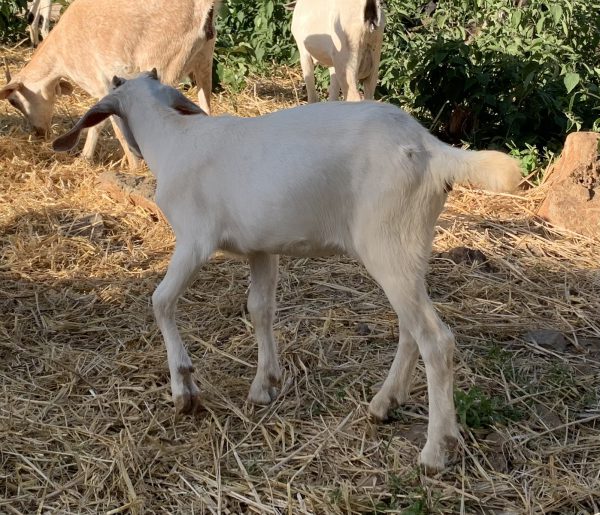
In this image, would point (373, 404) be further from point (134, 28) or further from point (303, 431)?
point (134, 28)

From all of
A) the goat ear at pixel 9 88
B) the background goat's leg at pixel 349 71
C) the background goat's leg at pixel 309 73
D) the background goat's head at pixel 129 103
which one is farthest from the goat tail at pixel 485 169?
the background goat's leg at pixel 309 73

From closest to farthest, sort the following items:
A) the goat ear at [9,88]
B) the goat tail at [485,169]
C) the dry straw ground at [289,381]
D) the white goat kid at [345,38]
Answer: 1. the goat tail at [485,169]
2. the dry straw ground at [289,381]
3. the goat ear at [9,88]
4. the white goat kid at [345,38]

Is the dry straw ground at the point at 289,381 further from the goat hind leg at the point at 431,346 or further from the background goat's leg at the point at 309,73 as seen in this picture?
the background goat's leg at the point at 309,73

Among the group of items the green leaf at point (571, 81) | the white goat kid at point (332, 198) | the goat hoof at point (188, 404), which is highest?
the white goat kid at point (332, 198)

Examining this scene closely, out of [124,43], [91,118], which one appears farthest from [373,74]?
[91,118]

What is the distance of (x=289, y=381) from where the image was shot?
400 centimetres

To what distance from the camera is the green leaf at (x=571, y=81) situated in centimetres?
677

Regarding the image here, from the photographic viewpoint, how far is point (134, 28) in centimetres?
724

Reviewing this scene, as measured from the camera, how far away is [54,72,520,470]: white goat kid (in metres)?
3.15

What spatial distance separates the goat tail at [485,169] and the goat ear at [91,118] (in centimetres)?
156

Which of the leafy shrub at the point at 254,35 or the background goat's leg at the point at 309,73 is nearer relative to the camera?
the background goat's leg at the point at 309,73

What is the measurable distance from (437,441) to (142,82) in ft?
6.53

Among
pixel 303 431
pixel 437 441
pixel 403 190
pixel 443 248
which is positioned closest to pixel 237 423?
pixel 303 431


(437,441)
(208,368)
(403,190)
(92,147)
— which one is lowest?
(92,147)
